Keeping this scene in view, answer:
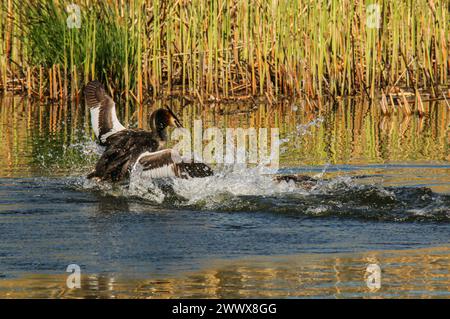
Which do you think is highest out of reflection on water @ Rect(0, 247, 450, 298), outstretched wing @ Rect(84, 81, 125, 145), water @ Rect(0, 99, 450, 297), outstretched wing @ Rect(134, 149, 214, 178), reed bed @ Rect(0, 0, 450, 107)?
reed bed @ Rect(0, 0, 450, 107)

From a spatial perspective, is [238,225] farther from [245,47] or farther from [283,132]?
[245,47]

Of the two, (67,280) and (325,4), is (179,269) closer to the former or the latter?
(67,280)

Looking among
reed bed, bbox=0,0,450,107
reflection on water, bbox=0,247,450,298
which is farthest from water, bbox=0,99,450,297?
reed bed, bbox=0,0,450,107

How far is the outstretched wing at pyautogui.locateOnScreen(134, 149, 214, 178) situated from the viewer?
30.7ft

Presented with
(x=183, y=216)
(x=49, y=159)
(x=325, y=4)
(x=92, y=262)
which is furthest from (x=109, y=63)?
(x=92, y=262)

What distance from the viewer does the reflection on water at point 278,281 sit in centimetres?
578

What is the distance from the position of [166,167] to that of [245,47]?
650cm

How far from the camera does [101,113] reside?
10555 mm

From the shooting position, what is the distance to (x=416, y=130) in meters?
12.9

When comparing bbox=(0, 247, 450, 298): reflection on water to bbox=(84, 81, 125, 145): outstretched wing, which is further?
bbox=(84, 81, 125, 145): outstretched wing

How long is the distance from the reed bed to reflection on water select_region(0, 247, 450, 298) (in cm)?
831

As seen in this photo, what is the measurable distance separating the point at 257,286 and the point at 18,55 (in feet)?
39.9

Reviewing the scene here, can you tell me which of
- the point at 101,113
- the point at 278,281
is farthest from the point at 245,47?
the point at 278,281

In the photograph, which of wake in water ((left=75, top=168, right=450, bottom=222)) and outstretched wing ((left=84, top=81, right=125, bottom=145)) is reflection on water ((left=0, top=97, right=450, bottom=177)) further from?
wake in water ((left=75, top=168, right=450, bottom=222))
